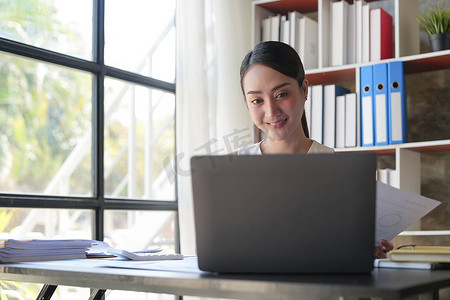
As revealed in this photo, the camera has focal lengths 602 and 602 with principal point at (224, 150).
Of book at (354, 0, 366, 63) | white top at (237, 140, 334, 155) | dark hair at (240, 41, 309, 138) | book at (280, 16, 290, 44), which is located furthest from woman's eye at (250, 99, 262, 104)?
book at (280, 16, 290, 44)

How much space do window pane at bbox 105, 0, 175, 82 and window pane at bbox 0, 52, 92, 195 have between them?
126 inches

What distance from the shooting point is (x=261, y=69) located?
1993 millimetres

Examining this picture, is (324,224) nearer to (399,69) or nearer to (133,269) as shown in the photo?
(133,269)

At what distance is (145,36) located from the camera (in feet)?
12.6

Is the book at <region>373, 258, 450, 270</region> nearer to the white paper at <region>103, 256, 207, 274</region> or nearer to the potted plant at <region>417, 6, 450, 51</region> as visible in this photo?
the white paper at <region>103, 256, 207, 274</region>

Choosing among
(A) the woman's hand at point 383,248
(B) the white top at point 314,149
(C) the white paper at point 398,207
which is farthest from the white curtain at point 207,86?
(C) the white paper at point 398,207

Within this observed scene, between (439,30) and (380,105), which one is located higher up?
(439,30)

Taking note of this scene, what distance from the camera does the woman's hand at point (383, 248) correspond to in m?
1.51

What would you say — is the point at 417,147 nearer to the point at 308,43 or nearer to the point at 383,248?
the point at 308,43

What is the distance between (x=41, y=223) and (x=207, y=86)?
377 cm

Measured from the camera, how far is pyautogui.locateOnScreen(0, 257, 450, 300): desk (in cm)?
90

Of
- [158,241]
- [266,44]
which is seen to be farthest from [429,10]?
[158,241]

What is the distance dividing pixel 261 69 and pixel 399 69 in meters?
1.04

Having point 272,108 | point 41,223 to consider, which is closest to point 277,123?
point 272,108
